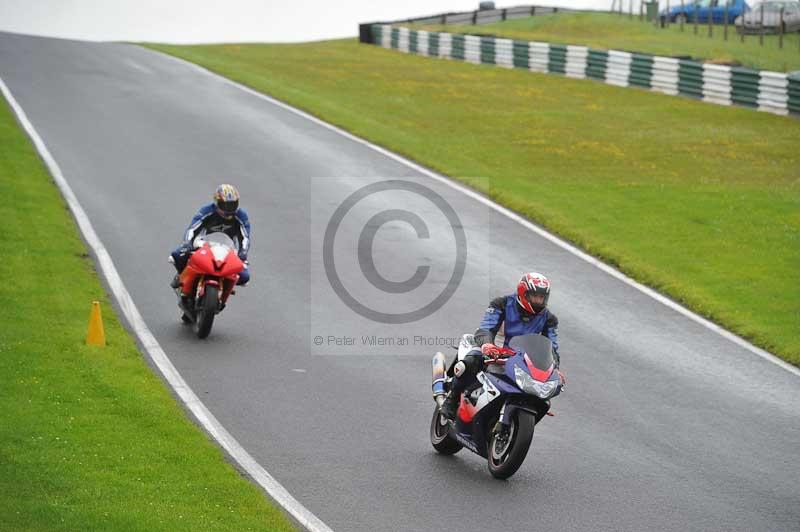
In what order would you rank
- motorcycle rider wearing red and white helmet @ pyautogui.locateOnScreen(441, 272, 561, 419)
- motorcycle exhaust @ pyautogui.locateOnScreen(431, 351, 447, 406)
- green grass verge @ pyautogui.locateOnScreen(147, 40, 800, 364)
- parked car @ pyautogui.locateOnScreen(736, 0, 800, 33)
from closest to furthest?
motorcycle rider wearing red and white helmet @ pyautogui.locateOnScreen(441, 272, 561, 419), motorcycle exhaust @ pyautogui.locateOnScreen(431, 351, 447, 406), green grass verge @ pyautogui.locateOnScreen(147, 40, 800, 364), parked car @ pyautogui.locateOnScreen(736, 0, 800, 33)

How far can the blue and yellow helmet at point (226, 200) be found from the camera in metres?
15.6

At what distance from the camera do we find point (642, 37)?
59000mm

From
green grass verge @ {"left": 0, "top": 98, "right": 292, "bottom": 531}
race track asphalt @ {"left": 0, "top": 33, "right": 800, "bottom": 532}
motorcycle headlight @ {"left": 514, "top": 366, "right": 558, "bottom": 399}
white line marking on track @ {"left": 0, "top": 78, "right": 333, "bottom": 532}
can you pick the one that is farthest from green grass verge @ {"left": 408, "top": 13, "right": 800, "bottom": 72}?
motorcycle headlight @ {"left": 514, "top": 366, "right": 558, "bottom": 399}

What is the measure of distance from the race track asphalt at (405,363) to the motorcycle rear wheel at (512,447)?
0.58ft

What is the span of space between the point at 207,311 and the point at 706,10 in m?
56.2

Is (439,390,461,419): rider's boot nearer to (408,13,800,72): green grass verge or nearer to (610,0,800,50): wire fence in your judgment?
(408,13,800,72): green grass verge

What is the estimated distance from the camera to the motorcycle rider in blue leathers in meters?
15.7

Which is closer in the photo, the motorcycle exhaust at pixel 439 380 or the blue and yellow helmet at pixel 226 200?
the motorcycle exhaust at pixel 439 380

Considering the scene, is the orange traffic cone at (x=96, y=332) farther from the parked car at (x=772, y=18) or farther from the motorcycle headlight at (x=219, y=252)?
the parked car at (x=772, y=18)

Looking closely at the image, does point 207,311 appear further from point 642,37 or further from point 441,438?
point 642,37

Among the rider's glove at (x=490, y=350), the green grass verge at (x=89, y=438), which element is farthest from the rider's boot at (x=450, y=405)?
the green grass verge at (x=89, y=438)

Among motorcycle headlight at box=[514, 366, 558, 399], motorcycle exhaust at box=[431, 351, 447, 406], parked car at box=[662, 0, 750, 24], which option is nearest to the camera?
motorcycle headlight at box=[514, 366, 558, 399]

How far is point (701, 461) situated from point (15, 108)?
23.9 meters

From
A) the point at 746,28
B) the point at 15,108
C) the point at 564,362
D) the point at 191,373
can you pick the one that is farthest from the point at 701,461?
the point at 746,28
